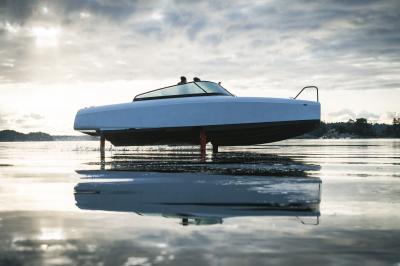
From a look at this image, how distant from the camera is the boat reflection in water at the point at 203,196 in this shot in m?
4.29

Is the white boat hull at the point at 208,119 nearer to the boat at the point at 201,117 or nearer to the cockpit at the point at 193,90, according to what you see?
the boat at the point at 201,117

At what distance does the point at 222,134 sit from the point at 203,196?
10937 mm

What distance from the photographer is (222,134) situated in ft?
53.6

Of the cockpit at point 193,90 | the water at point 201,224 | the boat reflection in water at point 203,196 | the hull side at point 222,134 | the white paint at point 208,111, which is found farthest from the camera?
the cockpit at point 193,90

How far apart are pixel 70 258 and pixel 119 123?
1417 centimetres

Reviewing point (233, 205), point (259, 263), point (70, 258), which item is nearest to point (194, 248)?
point (259, 263)

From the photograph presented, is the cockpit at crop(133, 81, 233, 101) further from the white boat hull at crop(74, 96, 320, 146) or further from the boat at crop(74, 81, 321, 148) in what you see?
the white boat hull at crop(74, 96, 320, 146)

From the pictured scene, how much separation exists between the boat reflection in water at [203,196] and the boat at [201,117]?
7258 millimetres

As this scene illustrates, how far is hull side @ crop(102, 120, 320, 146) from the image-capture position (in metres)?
15.1

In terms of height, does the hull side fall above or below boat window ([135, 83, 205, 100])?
below

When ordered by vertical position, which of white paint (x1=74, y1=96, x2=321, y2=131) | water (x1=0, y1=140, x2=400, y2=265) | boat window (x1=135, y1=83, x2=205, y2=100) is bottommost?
water (x1=0, y1=140, x2=400, y2=265)

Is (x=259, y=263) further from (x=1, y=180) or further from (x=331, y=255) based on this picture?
(x=1, y=180)

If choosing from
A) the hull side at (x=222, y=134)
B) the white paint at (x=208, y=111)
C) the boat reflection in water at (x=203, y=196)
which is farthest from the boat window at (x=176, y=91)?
the boat reflection in water at (x=203, y=196)

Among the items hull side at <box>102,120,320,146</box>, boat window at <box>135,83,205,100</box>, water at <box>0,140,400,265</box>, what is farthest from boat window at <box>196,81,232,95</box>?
water at <box>0,140,400,265</box>
